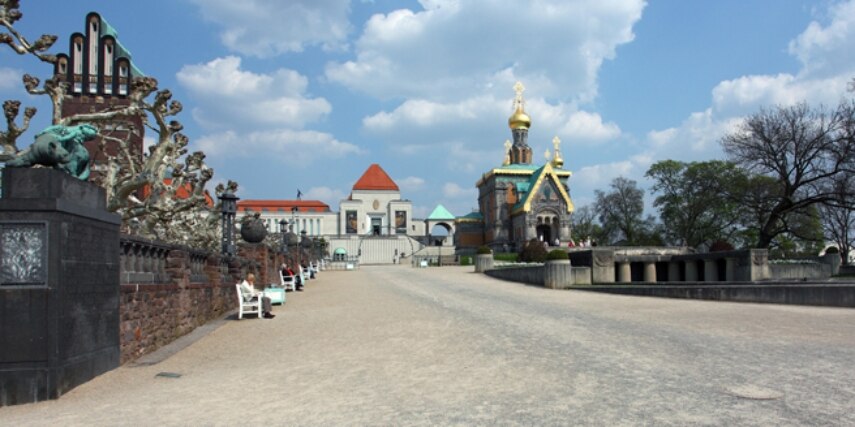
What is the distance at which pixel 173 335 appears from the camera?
1160 centimetres

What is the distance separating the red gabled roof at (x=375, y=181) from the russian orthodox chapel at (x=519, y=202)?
2283 centimetres

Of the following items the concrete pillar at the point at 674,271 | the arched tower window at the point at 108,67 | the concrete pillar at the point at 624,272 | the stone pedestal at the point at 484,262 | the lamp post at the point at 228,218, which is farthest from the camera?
the arched tower window at the point at 108,67

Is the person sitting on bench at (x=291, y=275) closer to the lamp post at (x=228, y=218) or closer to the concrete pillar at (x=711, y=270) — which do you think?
the lamp post at (x=228, y=218)

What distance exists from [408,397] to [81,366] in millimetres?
3975

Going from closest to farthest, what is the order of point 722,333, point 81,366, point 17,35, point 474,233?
point 81,366 < point 722,333 < point 17,35 < point 474,233

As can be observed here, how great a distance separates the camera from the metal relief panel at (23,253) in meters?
7.04

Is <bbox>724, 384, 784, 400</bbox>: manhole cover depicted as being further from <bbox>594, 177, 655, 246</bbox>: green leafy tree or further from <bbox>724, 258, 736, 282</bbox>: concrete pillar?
<bbox>594, 177, 655, 246</bbox>: green leafy tree

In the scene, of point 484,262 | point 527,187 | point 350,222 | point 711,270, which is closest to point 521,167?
point 527,187

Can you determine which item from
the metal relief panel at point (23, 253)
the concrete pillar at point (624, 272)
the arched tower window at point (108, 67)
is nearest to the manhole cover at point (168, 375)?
the metal relief panel at point (23, 253)

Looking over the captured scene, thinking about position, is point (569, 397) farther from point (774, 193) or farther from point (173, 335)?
point (774, 193)

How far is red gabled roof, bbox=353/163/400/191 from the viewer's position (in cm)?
11206

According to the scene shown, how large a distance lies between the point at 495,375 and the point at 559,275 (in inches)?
721

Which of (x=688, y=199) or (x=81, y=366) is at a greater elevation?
(x=688, y=199)

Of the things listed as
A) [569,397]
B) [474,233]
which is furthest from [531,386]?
[474,233]
